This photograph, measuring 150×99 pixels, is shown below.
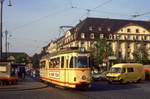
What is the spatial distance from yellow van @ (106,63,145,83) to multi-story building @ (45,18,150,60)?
63457mm

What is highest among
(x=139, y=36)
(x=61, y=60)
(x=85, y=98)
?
(x=139, y=36)

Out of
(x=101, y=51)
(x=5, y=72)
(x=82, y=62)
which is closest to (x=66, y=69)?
(x=82, y=62)

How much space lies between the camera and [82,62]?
3030 centimetres

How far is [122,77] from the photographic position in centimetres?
4606

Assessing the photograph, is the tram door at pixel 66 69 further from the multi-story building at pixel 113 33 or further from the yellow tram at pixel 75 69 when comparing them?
the multi-story building at pixel 113 33

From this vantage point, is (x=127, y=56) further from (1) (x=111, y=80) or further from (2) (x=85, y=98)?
(2) (x=85, y=98)

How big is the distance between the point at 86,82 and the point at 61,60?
120 inches

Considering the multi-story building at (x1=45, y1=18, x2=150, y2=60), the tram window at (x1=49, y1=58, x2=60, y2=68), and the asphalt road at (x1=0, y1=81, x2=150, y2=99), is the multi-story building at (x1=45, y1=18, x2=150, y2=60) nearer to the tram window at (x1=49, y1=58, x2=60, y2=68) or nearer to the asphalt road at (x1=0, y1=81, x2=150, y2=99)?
the tram window at (x1=49, y1=58, x2=60, y2=68)

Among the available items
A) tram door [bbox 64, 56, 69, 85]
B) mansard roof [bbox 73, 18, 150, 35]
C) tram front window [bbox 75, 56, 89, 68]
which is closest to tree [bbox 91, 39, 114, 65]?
mansard roof [bbox 73, 18, 150, 35]

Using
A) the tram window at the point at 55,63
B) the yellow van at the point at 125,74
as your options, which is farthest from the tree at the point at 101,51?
the tram window at the point at 55,63

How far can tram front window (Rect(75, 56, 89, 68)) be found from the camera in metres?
30.1

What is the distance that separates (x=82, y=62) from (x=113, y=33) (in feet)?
280

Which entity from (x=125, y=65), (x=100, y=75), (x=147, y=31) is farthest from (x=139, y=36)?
(x=125, y=65)

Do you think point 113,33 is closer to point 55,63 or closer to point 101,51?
point 101,51
